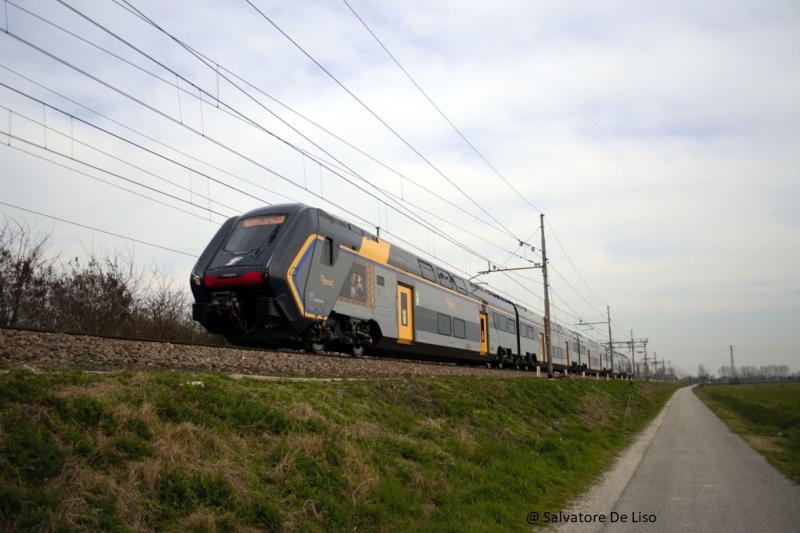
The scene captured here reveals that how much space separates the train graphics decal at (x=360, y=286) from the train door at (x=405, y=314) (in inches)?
77.0

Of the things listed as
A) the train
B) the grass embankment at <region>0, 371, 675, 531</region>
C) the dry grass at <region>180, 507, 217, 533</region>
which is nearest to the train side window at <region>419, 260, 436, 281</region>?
the train

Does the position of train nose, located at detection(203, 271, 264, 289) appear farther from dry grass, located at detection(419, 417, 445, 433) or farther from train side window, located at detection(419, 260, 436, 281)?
train side window, located at detection(419, 260, 436, 281)

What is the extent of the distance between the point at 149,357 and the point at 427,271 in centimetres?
1306

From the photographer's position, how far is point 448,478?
340 inches

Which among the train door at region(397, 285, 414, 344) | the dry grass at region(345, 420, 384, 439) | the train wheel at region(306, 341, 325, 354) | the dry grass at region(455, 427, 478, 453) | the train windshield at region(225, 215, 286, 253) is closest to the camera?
the dry grass at region(345, 420, 384, 439)

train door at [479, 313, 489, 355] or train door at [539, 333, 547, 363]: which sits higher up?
train door at [479, 313, 489, 355]

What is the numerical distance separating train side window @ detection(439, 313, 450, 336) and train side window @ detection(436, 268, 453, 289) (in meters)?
1.32

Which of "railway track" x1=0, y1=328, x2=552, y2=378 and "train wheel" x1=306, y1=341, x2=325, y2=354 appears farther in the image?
"train wheel" x1=306, y1=341, x2=325, y2=354

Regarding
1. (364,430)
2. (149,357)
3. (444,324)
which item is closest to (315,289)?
(149,357)

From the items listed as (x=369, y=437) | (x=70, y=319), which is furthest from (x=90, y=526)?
(x=70, y=319)

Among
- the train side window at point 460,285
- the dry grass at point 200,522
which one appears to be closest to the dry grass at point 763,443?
the train side window at point 460,285

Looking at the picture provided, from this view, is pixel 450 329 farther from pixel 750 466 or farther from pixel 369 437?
pixel 369 437

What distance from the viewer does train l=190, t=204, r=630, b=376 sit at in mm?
13688

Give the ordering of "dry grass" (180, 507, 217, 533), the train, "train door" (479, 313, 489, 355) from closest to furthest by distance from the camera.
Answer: "dry grass" (180, 507, 217, 533)
the train
"train door" (479, 313, 489, 355)
